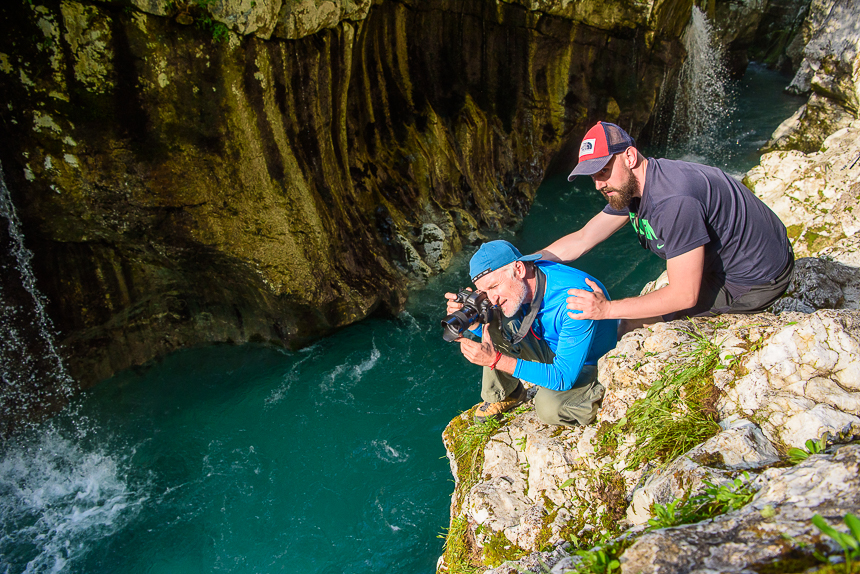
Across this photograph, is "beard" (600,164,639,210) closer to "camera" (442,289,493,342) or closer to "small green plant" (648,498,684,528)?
"camera" (442,289,493,342)

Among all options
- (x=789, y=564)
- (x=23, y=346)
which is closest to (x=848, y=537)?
(x=789, y=564)

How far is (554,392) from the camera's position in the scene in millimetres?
3486

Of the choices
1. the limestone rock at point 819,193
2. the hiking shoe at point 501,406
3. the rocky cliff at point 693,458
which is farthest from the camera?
the limestone rock at point 819,193

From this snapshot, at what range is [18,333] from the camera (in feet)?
19.1

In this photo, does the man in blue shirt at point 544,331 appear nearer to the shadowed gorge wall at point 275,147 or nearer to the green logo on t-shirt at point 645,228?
the green logo on t-shirt at point 645,228

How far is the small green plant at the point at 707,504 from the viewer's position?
6.40 feet

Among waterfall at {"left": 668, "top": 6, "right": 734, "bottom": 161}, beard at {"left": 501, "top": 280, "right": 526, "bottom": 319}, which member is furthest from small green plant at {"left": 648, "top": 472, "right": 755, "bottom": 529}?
waterfall at {"left": 668, "top": 6, "right": 734, "bottom": 161}

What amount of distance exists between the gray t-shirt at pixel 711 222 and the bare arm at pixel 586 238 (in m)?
0.32

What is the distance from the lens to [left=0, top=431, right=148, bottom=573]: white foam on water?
5281mm

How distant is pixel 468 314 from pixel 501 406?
1.12 m

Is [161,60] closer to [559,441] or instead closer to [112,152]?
[112,152]

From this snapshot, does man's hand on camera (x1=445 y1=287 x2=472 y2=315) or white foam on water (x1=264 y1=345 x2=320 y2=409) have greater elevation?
man's hand on camera (x1=445 y1=287 x2=472 y2=315)

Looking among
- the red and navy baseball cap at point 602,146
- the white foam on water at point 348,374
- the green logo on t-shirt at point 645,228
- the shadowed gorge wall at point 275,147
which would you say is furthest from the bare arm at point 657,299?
the shadowed gorge wall at point 275,147

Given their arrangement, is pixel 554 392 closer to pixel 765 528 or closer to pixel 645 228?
pixel 645 228
